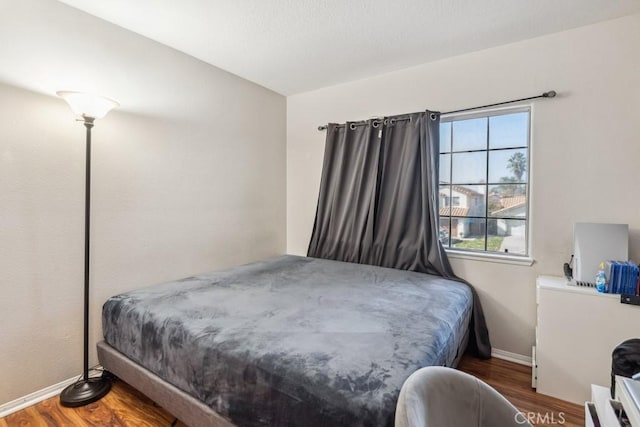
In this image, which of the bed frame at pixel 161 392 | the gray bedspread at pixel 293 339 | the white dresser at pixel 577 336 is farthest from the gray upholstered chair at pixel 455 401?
the white dresser at pixel 577 336

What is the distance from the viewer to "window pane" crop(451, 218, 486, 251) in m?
2.70

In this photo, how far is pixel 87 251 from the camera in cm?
196

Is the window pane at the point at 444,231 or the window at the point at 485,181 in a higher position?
the window at the point at 485,181

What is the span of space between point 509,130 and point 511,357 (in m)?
1.80

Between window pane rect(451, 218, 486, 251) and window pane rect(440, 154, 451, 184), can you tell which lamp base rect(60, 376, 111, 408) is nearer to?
window pane rect(451, 218, 486, 251)

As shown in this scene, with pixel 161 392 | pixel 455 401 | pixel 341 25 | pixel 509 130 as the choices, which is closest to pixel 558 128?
pixel 509 130

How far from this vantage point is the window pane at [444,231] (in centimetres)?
287

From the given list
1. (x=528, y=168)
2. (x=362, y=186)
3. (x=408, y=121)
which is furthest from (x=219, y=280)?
(x=528, y=168)

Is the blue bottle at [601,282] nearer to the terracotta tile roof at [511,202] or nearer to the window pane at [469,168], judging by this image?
the terracotta tile roof at [511,202]

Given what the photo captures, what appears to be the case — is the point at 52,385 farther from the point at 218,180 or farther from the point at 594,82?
the point at 594,82

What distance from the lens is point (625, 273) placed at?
1.80 metres

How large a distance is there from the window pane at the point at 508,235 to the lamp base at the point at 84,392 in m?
3.01

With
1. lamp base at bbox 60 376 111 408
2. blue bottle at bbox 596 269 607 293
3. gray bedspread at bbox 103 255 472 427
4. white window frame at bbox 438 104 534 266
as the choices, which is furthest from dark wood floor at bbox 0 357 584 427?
white window frame at bbox 438 104 534 266

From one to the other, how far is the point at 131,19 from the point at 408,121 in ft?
7.49
